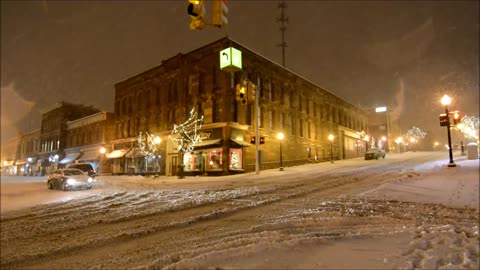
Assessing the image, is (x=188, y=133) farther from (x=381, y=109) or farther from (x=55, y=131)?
(x=381, y=109)

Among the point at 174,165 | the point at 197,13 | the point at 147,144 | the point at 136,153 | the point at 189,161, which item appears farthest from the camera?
the point at 136,153

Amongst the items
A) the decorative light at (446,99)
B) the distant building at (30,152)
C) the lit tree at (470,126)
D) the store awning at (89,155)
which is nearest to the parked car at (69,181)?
the decorative light at (446,99)

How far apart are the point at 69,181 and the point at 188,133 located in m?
15.7

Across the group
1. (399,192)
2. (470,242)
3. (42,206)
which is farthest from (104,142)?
(470,242)

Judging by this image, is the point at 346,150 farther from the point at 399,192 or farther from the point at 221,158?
the point at 399,192

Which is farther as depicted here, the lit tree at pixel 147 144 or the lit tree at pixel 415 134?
the lit tree at pixel 415 134

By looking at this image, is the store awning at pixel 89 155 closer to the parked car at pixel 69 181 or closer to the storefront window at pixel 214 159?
the storefront window at pixel 214 159

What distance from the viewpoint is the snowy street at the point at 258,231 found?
460 cm

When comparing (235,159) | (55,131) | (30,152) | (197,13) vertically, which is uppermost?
(55,131)

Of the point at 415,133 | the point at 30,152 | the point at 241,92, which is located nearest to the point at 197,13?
the point at 241,92

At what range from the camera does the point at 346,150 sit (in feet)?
180

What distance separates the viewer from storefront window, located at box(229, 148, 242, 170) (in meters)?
29.5

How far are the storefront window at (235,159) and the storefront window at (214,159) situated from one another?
3.59 feet

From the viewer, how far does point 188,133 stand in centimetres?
3178
